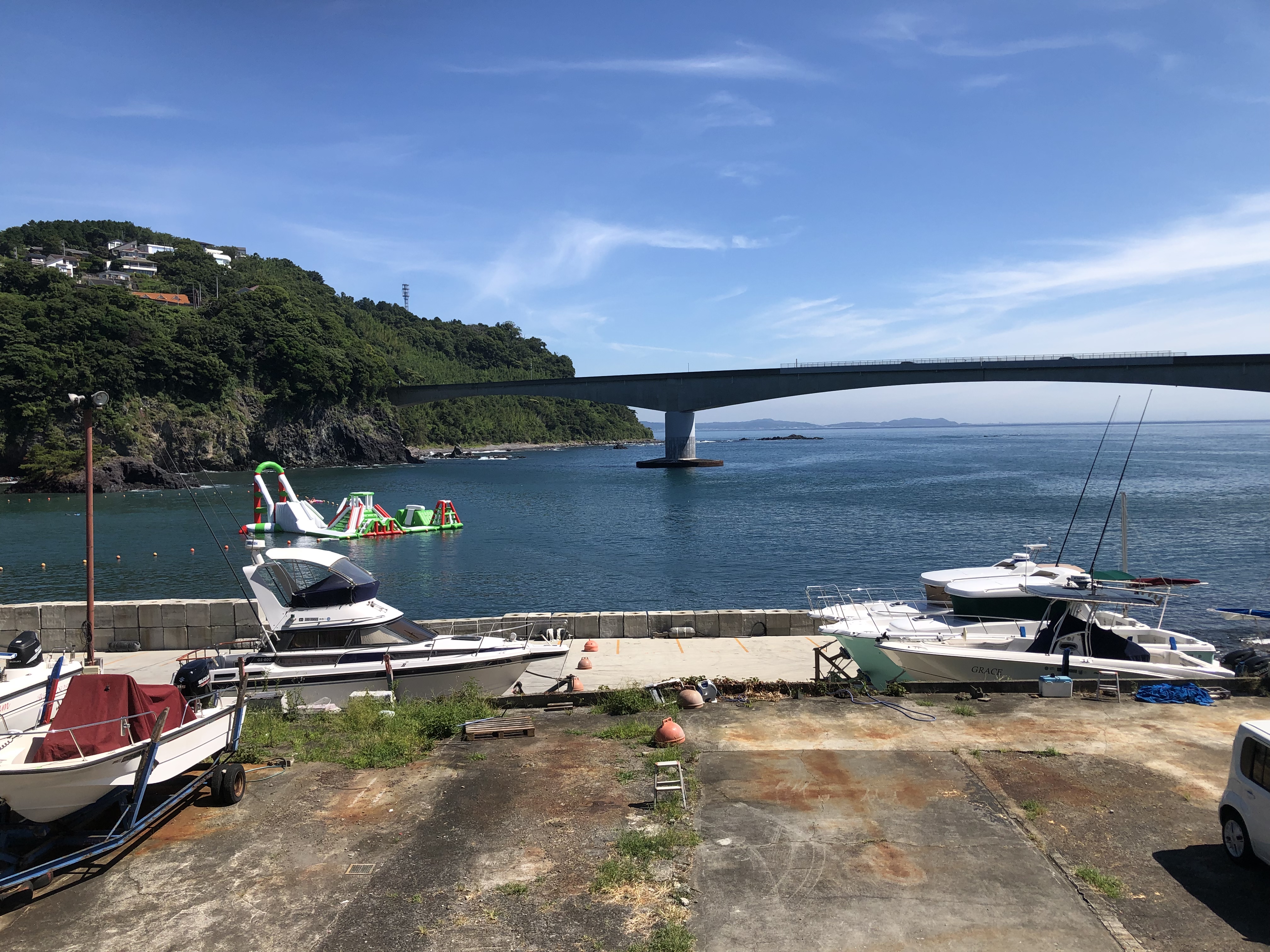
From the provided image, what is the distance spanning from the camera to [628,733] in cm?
1055

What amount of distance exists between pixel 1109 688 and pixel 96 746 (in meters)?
13.3

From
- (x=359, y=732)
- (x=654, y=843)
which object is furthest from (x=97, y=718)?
(x=654, y=843)

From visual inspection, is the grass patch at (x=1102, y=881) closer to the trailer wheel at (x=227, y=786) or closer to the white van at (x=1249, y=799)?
the white van at (x=1249, y=799)

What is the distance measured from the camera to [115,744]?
24.4 feet

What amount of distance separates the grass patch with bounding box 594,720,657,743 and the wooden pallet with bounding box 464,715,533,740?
3.14 ft

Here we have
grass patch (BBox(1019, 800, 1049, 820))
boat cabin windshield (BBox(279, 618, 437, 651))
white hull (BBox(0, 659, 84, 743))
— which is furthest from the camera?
boat cabin windshield (BBox(279, 618, 437, 651))

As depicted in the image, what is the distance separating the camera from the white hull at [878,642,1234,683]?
579 inches

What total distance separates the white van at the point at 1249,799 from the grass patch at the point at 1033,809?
1.51 metres

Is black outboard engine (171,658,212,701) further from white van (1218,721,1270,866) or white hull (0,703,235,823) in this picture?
white van (1218,721,1270,866)

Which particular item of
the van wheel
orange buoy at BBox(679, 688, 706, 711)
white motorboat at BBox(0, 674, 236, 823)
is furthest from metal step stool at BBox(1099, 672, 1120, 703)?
white motorboat at BBox(0, 674, 236, 823)

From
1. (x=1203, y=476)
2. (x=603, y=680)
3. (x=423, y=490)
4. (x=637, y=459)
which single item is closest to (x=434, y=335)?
(x=637, y=459)

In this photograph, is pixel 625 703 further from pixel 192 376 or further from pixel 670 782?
pixel 192 376

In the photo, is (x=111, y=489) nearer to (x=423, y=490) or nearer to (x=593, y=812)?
(x=423, y=490)

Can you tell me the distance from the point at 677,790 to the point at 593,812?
93cm
